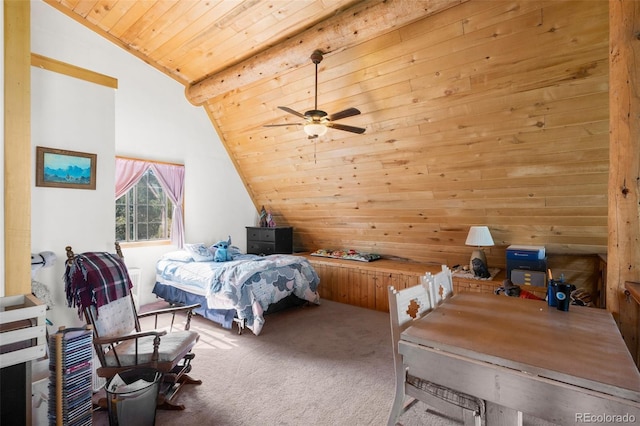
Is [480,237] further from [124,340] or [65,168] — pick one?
[65,168]

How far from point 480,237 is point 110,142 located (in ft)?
12.1

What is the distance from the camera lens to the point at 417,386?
1.60 meters

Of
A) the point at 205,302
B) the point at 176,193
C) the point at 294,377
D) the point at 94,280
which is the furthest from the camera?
the point at 176,193

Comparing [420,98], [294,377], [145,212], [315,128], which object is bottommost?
[294,377]

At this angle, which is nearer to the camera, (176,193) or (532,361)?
(532,361)

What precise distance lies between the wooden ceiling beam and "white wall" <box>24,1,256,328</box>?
3.55 ft

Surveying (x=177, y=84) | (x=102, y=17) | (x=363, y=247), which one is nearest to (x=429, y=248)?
(x=363, y=247)

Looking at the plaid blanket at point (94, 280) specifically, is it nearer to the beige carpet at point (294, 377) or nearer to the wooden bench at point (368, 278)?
the beige carpet at point (294, 377)

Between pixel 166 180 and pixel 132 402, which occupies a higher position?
pixel 166 180

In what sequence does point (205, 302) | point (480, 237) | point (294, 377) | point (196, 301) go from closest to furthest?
point (294, 377)
point (480, 237)
point (205, 302)
point (196, 301)

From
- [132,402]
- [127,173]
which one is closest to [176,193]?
[127,173]

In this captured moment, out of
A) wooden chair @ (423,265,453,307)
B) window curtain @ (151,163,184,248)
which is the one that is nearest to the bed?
window curtain @ (151,163,184,248)

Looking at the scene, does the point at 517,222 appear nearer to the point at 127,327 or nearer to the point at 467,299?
the point at 467,299

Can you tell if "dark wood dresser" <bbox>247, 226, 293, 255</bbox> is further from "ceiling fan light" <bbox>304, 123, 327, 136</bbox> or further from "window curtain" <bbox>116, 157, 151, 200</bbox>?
Answer: "ceiling fan light" <bbox>304, 123, 327, 136</bbox>
